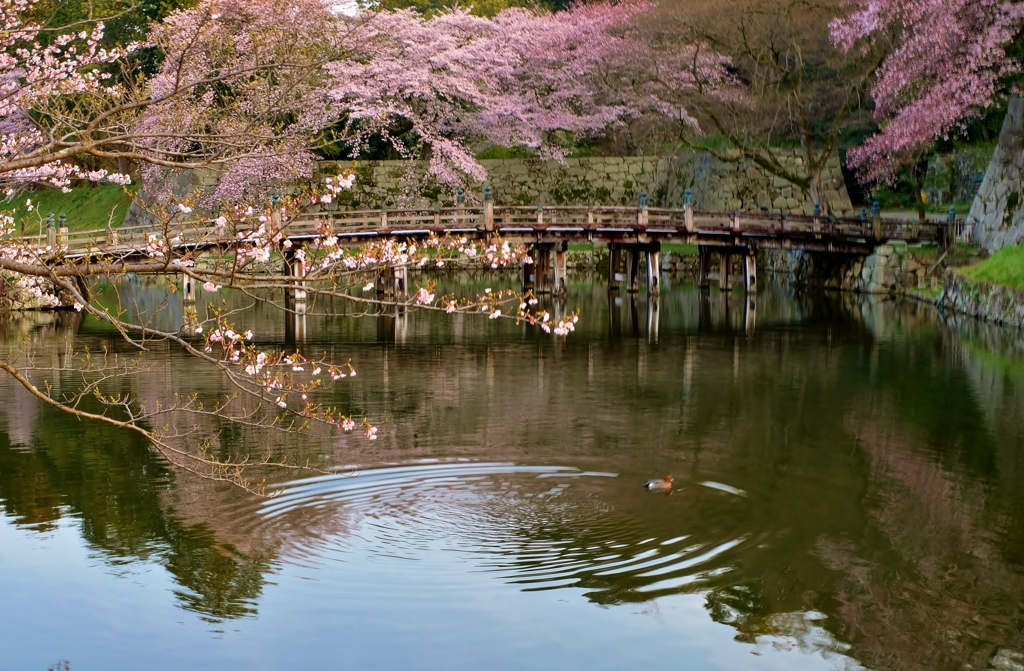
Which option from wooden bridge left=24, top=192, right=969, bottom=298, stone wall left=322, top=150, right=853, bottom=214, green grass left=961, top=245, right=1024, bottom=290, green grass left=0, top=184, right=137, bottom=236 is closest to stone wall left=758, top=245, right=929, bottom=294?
wooden bridge left=24, top=192, right=969, bottom=298

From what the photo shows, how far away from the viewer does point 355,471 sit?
43.2ft

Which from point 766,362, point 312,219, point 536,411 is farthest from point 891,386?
point 312,219

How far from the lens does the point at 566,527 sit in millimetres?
11227

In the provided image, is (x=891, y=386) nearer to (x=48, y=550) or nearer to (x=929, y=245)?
(x=48, y=550)

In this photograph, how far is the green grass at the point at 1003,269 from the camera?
27.4 meters

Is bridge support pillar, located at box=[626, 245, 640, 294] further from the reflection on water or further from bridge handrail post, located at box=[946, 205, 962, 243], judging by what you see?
the reflection on water

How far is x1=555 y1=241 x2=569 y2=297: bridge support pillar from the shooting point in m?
34.7

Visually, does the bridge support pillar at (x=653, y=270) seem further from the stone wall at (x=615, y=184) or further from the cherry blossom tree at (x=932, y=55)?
the stone wall at (x=615, y=184)

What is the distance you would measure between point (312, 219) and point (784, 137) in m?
19.3

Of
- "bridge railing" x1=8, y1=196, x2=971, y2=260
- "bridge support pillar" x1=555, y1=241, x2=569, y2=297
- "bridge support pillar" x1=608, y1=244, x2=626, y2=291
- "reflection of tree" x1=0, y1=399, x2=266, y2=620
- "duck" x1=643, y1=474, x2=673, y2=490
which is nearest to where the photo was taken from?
"reflection of tree" x1=0, y1=399, x2=266, y2=620

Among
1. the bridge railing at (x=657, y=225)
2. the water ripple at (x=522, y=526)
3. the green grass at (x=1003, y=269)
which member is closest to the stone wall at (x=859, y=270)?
the bridge railing at (x=657, y=225)

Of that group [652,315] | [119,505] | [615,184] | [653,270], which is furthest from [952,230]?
[119,505]

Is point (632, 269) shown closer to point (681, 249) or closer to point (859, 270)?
point (859, 270)

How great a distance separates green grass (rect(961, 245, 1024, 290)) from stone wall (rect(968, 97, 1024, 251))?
73 centimetres
